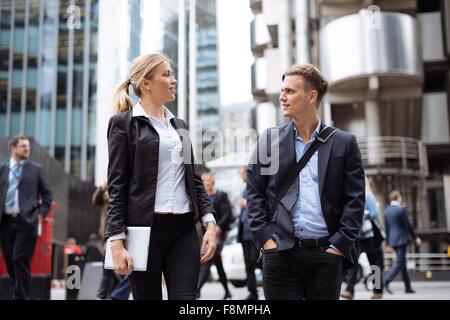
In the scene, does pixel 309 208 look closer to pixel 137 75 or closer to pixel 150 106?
pixel 150 106

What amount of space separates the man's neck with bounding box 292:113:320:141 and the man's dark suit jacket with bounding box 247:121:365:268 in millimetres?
56

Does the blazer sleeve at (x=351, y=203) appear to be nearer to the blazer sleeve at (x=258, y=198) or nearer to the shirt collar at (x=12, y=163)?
the blazer sleeve at (x=258, y=198)

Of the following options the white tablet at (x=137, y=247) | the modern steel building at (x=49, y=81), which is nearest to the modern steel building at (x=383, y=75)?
the white tablet at (x=137, y=247)

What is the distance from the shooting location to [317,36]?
2514 centimetres

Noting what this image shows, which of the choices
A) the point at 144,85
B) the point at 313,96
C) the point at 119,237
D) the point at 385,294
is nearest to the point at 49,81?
the point at 385,294

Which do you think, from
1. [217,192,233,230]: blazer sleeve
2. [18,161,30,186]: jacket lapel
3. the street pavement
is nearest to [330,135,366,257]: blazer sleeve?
[18,161,30,186]: jacket lapel

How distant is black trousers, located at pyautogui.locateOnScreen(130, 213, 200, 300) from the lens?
3234mm

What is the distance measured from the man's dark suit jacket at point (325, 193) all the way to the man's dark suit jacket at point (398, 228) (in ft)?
27.7

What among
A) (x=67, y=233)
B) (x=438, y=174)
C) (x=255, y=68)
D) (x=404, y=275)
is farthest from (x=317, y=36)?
(x=404, y=275)

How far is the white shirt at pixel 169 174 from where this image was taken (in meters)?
3.28

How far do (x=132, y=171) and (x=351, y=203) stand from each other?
1.16 metres

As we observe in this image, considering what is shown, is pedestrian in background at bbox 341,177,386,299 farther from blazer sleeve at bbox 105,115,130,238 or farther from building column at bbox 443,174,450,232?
building column at bbox 443,174,450,232

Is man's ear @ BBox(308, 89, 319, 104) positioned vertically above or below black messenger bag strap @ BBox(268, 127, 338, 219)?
above

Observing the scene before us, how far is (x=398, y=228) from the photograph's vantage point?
38.1ft
